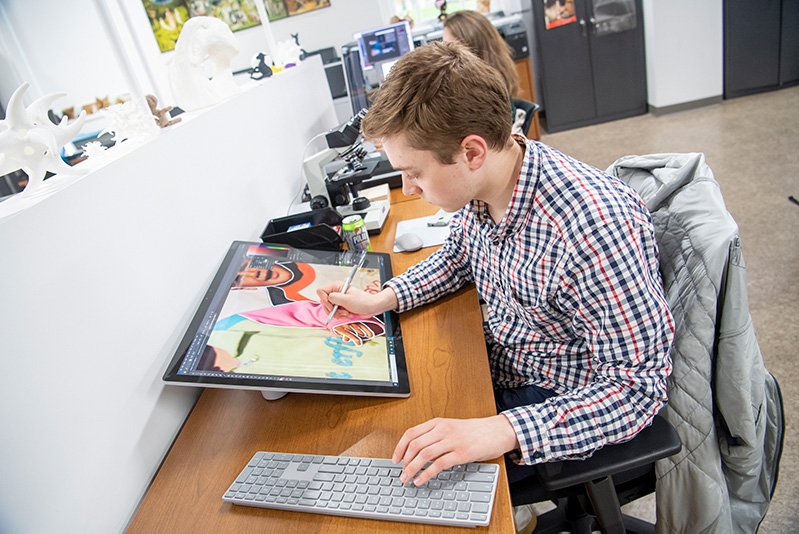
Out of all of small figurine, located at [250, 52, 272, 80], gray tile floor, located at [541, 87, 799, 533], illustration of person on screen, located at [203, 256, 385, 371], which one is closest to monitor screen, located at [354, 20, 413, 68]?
small figurine, located at [250, 52, 272, 80]

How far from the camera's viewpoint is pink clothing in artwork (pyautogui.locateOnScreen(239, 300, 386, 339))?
3.56 feet

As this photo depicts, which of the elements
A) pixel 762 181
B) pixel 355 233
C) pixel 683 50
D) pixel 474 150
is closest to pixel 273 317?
pixel 355 233

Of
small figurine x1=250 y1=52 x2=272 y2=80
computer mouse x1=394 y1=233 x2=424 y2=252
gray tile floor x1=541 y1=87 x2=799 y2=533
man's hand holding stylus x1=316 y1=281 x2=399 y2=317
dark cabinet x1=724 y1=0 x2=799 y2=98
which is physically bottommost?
gray tile floor x1=541 y1=87 x2=799 y2=533

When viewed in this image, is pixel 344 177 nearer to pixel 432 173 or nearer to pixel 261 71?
pixel 261 71

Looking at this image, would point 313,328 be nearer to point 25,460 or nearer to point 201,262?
point 201,262

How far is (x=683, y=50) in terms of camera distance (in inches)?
169

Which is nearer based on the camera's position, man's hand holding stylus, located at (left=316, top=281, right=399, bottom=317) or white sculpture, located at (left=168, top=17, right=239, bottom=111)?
man's hand holding stylus, located at (left=316, top=281, right=399, bottom=317)

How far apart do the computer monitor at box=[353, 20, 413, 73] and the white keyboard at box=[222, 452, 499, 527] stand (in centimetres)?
284

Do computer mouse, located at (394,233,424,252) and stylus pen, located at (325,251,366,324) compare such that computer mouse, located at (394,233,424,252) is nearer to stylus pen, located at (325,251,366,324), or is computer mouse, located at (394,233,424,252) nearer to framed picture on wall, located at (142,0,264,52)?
stylus pen, located at (325,251,366,324)

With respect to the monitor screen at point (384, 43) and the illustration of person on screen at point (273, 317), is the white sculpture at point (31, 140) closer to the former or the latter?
the illustration of person on screen at point (273, 317)

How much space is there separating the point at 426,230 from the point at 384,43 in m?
2.07

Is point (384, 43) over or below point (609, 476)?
over

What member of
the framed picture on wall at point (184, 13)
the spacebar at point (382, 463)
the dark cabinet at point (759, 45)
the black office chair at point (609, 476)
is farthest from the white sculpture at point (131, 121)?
the dark cabinet at point (759, 45)

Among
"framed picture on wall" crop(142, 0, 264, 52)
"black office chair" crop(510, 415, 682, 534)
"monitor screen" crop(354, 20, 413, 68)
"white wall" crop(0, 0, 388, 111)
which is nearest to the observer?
"black office chair" crop(510, 415, 682, 534)
